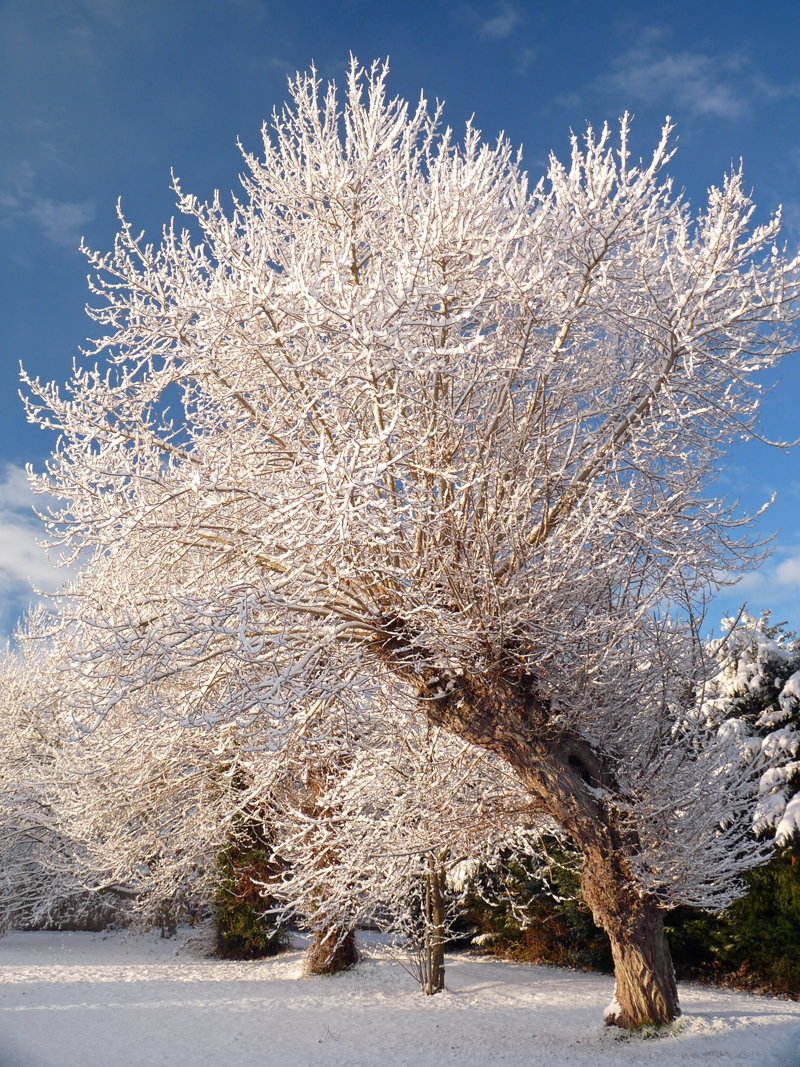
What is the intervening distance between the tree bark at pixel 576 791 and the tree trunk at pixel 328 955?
15.6 ft

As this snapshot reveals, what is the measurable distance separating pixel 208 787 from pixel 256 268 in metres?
7.63

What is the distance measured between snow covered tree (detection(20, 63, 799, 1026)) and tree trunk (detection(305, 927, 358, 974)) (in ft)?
16.2

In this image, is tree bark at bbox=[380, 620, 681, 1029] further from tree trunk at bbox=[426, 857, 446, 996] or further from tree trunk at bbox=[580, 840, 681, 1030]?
tree trunk at bbox=[426, 857, 446, 996]

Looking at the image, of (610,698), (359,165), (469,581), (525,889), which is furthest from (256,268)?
(525,889)

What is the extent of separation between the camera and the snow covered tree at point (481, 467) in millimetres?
5297

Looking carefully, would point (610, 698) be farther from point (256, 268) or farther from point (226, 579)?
point (256, 268)

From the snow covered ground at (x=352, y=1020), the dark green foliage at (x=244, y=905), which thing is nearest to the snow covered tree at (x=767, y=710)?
the snow covered ground at (x=352, y=1020)

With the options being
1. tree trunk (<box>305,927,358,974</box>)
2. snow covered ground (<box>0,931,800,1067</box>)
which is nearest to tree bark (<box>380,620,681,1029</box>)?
snow covered ground (<box>0,931,800,1067</box>)

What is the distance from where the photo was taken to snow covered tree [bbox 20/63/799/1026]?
209 inches

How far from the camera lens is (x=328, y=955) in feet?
32.4

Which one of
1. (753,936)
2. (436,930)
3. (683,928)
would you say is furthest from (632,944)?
(683,928)

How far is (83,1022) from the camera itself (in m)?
7.67

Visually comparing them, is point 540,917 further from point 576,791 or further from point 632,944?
point 576,791

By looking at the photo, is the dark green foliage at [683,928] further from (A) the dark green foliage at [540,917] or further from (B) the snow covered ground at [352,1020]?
(B) the snow covered ground at [352,1020]
